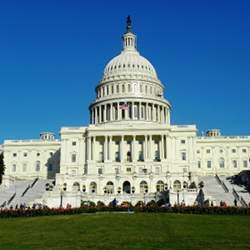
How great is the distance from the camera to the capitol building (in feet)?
342

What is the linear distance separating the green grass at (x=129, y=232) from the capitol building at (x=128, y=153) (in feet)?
115

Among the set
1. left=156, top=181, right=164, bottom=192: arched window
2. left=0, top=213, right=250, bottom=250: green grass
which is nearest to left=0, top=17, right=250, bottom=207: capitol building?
left=156, top=181, right=164, bottom=192: arched window

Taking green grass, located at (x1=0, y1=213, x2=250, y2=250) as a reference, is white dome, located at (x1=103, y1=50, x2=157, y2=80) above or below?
above

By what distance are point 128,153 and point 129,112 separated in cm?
1879

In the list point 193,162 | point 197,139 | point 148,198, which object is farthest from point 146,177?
point 197,139

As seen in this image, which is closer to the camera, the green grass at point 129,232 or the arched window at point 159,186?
the green grass at point 129,232

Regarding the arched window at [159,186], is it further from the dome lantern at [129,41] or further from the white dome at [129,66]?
the dome lantern at [129,41]

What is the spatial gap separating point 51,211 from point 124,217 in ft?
42.6

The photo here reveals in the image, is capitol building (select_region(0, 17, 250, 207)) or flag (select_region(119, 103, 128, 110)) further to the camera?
flag (select_region(119, 103, 128, 110))

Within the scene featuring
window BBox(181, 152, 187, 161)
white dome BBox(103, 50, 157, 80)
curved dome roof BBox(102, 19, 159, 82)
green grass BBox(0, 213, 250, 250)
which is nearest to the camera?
green grass BBox(0, 213, 250, 250)

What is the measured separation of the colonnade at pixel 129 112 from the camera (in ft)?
468

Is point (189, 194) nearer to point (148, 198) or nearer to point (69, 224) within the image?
point (148, 198)

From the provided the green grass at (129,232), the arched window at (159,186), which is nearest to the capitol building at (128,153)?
the arched window at (159,186)

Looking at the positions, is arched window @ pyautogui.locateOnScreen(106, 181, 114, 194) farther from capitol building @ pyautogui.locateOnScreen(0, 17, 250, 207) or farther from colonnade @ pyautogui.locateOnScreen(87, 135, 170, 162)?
colonnade @ pyautogui.locateOnScreen(87, 135, 170, 162)
